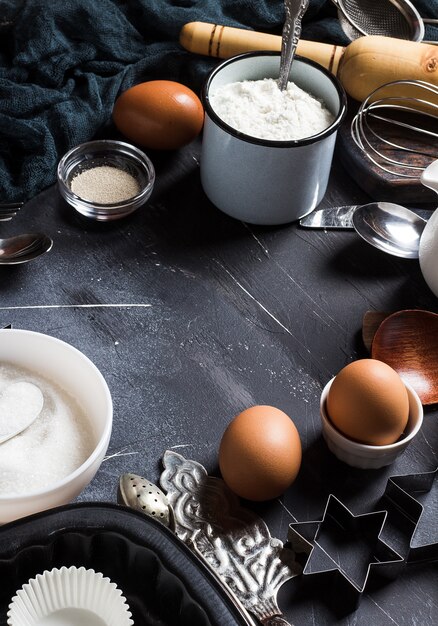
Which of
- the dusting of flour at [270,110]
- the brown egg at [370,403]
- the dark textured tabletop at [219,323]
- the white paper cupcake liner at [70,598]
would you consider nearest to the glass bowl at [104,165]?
the dark textured tabletop at [219,323]

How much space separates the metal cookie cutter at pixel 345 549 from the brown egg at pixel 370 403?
7cm

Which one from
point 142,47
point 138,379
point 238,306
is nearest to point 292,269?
point 238,306

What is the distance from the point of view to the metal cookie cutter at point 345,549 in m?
0.75

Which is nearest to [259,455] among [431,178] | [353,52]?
[431,178]

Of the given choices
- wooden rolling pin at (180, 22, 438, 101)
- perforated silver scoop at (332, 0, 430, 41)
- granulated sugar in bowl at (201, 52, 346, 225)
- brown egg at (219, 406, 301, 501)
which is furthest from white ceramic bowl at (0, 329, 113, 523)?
perforated silver scoop at (332, 0, 430, 41)

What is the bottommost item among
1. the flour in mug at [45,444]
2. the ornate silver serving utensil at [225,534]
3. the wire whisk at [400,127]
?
the ornate silver serving utensil at [225,534]

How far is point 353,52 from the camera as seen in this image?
3.72ft

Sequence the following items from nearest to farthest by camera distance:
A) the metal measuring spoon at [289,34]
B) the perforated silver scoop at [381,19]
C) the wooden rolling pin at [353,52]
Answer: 1. the metal measuring spoon at [289,34]
2. the wooden rolling pin at [353,52]
3. the perforated silver scoop at [381,19]

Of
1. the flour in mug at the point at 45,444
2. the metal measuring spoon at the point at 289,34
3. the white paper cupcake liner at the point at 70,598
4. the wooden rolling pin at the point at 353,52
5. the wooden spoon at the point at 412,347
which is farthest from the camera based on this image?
the wooden rolling pin at the point at 353,52

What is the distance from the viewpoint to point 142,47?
121 centimetres

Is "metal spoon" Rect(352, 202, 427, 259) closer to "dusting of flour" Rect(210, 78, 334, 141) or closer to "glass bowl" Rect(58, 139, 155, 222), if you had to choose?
"dusting of flour" Rect(210, 78, 334, 141)

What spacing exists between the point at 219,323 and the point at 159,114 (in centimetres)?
30

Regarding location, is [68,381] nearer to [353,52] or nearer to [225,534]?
[225,534]

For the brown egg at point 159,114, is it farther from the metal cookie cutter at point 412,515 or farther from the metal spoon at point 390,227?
the metal cookie cutter at point 412,515
